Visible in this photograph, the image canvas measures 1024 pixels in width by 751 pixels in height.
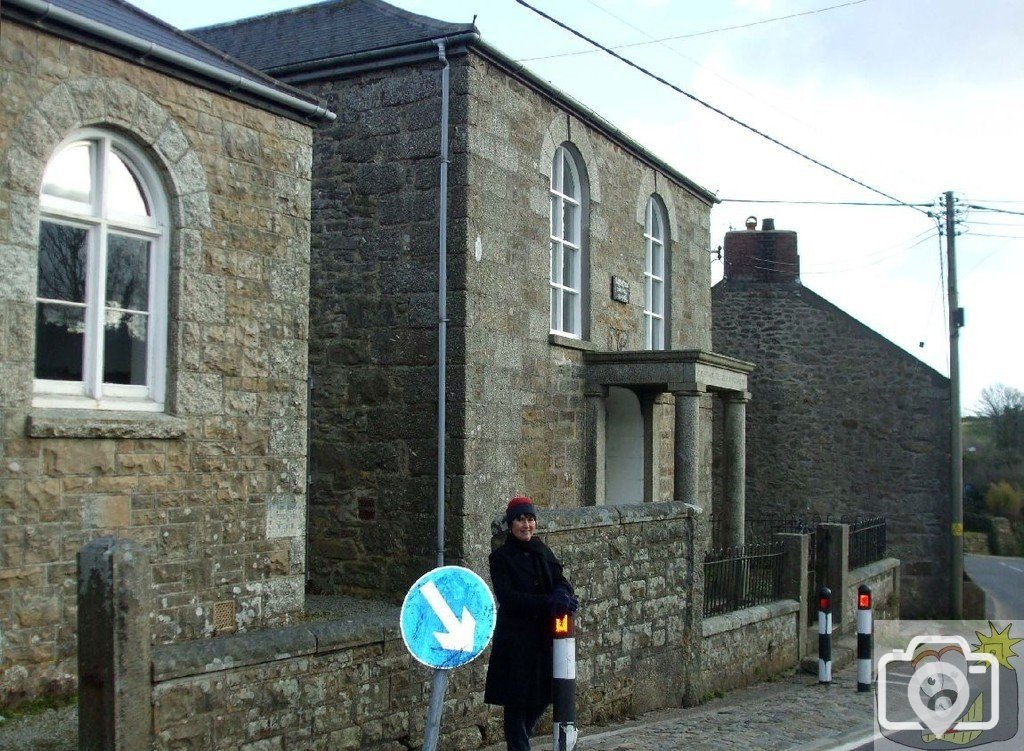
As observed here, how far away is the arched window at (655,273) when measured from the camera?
17.1 metres

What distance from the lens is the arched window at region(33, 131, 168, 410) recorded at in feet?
26.0

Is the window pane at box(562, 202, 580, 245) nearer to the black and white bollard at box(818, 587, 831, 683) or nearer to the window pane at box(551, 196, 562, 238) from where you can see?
the window pane at box(551, 196, 562, 238)

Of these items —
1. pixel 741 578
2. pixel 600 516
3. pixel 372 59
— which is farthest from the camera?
pixel 741 578

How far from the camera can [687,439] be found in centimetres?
1455

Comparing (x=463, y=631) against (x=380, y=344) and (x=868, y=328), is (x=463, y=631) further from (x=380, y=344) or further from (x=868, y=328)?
(x=868, y=328)

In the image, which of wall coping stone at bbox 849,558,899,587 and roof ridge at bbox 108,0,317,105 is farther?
wall coping stone at bbox 849,558,899,587

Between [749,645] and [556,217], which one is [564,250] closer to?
[556,217]

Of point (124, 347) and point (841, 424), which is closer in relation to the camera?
point (124, 347)

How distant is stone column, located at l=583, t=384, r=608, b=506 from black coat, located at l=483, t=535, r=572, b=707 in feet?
24.7

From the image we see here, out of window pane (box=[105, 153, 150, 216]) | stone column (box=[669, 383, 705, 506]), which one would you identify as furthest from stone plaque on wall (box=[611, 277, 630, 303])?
window pane (box=[105, 153, 150, 216])

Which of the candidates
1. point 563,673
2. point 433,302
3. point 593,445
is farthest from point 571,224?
point 563,673

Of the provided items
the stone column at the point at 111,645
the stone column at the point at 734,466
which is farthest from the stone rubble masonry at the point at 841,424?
the stone column at the point at 111,645

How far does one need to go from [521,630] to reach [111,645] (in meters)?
2.42

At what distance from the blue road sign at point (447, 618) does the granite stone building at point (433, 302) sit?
6206mm
